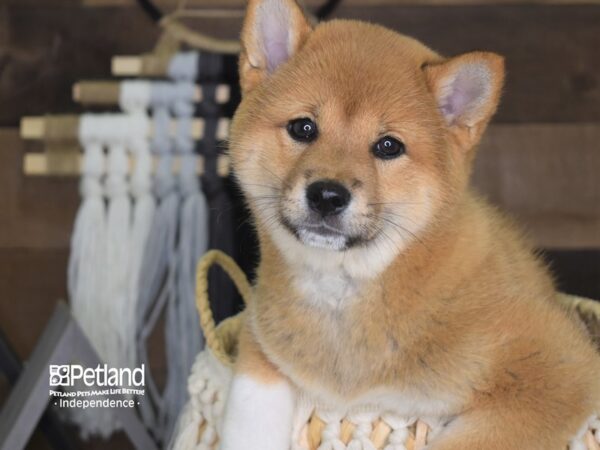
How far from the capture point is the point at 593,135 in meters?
2.26

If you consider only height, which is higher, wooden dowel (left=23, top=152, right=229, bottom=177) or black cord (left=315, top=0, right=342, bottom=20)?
black cord (left=315, top=0, right=342, bottom=20)

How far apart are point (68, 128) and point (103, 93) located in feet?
0.39

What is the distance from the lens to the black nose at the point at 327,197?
1.13m

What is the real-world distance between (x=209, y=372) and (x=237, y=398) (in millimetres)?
121

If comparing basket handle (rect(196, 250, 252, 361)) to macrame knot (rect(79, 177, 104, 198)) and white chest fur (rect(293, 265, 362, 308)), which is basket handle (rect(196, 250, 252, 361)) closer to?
white chest fur (rect(293, 265, 362, 308))

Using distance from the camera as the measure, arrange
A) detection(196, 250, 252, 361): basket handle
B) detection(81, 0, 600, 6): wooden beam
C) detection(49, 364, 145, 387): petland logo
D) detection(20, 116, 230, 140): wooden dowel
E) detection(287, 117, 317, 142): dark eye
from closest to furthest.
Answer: detection(287, 117, 317, 142): dark eye → detection(196, 250, 252, 361): basket handle → detection(49, 364, 145, 387): petland logo → detection(20, 116, 230, 140): wooden dowel → detection(81, 0, 600, 6): wooden beam

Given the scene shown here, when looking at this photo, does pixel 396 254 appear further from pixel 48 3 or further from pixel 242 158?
pixel 48 3

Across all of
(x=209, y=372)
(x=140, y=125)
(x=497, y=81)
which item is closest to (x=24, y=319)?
(x=140, y=125)

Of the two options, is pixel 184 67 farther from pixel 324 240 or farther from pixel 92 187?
pixel 324 240

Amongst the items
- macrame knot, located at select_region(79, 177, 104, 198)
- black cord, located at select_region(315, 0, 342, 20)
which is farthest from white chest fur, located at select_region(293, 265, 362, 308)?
black cord, located at select_region(315, 0, 342, 20)

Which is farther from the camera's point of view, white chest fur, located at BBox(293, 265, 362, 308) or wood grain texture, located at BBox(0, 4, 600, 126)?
wood grain texture, located at BBox(0, 4, 600, 126)

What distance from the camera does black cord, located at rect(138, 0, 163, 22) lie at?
6.98 ft

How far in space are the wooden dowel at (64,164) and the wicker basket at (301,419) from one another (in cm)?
49

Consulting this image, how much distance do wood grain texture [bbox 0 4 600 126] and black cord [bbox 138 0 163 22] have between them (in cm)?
12
